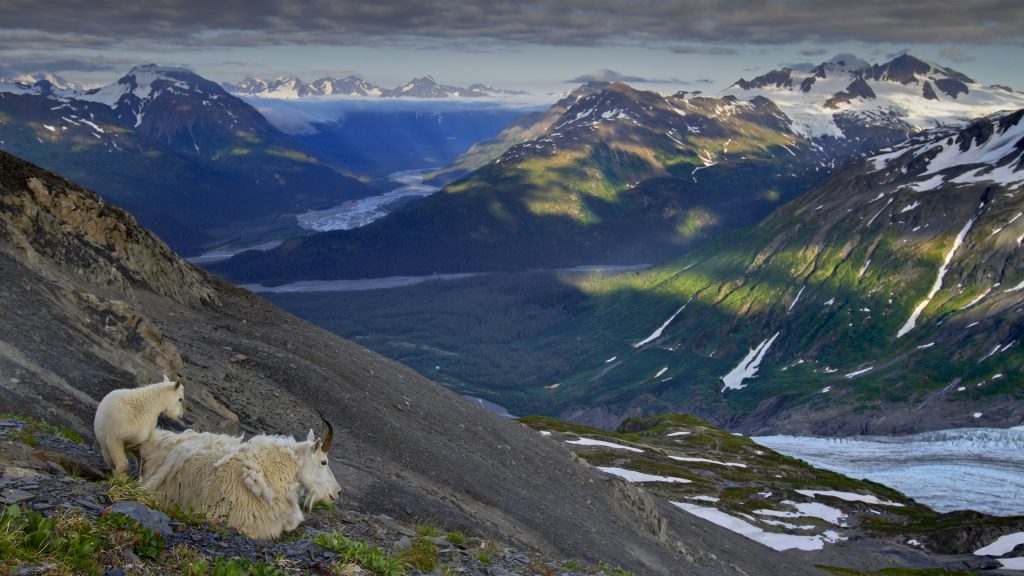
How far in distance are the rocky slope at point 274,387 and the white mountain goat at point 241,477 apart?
9.36 meters

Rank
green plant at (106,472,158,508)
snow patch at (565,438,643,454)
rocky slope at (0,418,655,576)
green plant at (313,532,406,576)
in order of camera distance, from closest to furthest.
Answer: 1. rocky slope at (0,418,655,576)
2. green plant at (106,472,158,508)
3. green plant at (313,532,406,576)
4. snow patch at (565,438,643,454)

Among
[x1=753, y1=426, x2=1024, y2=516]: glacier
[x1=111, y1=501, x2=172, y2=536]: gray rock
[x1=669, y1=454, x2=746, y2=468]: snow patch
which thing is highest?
[x1=111, y1=501, x2=172, y2=536]: gray rock

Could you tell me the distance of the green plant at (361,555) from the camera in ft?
58.3

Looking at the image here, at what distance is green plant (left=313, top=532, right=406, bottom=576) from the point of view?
17.8 meters

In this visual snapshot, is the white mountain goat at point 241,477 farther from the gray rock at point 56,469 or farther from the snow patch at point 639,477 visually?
the snow patch at point 639,477

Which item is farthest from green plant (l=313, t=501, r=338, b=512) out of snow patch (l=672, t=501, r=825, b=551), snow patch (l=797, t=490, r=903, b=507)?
snow patch (l=797, t=490, r=903, b=507)

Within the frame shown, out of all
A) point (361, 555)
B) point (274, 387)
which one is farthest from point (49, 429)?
point (274, 387)

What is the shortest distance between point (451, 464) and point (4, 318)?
73.3ft

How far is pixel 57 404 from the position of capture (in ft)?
93.5

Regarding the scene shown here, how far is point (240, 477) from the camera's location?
1947 centimetres

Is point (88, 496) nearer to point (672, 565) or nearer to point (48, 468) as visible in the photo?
point (48, 468)

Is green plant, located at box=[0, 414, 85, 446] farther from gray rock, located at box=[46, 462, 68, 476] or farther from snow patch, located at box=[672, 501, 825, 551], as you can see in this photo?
snow patch, located at box=[672, 501, 825, 551]

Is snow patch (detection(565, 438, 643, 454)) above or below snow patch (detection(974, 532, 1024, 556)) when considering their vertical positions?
below

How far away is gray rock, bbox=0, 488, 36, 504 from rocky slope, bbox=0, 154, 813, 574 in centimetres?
1241
